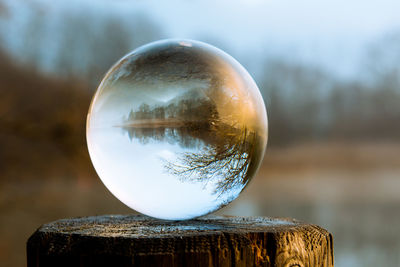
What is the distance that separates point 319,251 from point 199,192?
0.46m

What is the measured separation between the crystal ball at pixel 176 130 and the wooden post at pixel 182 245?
13cm

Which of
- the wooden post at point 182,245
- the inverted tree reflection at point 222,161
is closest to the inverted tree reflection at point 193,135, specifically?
the inverted tree reflection at point 222,161

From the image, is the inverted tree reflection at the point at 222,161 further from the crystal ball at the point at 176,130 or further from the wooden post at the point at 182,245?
the wooden post at the point at 182,245

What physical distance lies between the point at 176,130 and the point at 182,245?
0.37 m

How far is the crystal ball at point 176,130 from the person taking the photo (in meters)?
1.44

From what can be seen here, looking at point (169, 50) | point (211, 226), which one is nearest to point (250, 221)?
point (211, 226)

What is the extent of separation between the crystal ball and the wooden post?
0.13 meters

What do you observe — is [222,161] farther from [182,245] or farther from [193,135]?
[182,245]

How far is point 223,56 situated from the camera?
1.65m

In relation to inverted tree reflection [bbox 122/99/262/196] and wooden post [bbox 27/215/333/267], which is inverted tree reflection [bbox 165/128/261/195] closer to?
inverted tree reflection [bbox 122/99/262/196]

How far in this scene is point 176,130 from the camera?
143 centimetres

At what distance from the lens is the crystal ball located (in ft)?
4.72

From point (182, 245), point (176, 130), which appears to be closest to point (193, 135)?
point (176, 130)

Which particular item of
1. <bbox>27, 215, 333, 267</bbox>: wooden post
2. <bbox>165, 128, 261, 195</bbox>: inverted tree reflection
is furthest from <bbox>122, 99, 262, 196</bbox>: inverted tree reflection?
<bbox>27, 215, 333, 267</bbox>: wooden post
